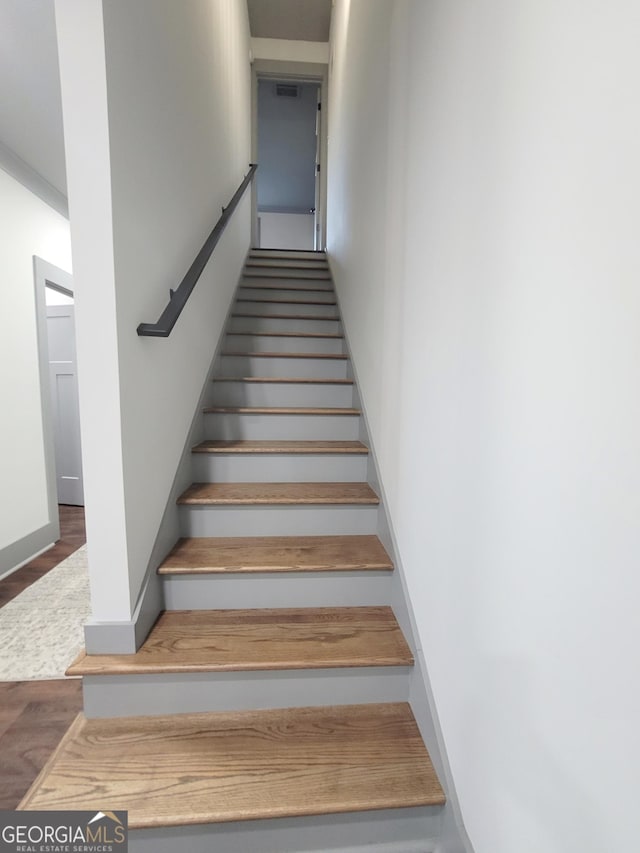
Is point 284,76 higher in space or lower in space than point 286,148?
lower

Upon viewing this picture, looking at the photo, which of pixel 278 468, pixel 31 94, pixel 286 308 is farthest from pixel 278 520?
pixel 31 94

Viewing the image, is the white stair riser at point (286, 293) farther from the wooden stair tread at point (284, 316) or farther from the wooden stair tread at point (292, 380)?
the wooden stair tread at point (292, 380)

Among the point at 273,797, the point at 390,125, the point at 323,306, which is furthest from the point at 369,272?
the point at 273,797

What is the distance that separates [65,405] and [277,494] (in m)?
3.10

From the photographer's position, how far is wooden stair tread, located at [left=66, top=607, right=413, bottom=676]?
1115 mm

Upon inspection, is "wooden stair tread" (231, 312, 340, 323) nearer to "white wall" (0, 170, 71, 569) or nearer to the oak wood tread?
the oak wood tread

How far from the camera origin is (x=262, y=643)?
1204 millimetres

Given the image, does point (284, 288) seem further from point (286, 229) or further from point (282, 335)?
point (286, 229)

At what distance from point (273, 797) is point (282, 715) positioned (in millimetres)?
215

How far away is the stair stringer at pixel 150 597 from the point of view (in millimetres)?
1147

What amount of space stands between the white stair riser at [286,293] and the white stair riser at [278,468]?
5.22 feet

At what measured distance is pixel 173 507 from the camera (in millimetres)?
1490

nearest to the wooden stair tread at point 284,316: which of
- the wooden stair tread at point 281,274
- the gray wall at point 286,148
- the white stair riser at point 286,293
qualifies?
the white stair riser at point 286,293

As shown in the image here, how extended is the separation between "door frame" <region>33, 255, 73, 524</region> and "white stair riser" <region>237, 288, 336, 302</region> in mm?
1246
